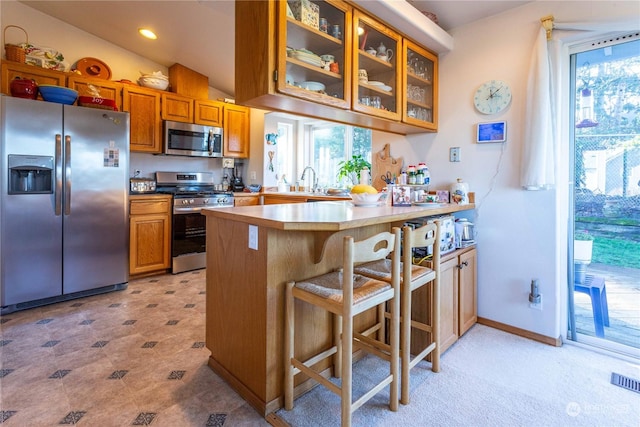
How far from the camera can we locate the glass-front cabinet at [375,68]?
2154 millimetres

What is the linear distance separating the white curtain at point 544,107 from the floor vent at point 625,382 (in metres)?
1.20

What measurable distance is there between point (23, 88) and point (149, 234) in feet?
5.60

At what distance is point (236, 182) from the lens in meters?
4.88

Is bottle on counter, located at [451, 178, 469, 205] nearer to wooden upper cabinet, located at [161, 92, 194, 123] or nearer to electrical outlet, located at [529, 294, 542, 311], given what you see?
electrical outlet, located at [529, 294, 542, 311]

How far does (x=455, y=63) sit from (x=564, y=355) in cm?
231

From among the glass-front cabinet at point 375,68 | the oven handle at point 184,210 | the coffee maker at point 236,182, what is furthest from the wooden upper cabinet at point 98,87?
the glass-front cabinet at point 375,68

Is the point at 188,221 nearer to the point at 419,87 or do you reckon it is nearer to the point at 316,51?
the point at 316,51

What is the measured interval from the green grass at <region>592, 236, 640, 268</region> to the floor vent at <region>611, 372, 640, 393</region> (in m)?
0.71

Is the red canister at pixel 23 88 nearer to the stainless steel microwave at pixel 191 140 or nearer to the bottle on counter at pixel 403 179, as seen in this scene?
the stainless steel microwave at pixel 191 140

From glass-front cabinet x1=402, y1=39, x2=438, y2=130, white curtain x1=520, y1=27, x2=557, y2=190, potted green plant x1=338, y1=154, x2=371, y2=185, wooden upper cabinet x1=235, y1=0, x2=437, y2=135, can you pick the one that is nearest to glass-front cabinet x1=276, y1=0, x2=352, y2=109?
wooden upper cabinet x1=235, y1=0, x2=437, y2=135

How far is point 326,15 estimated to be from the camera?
1.99 metres

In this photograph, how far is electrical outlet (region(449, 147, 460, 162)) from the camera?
9.02 ft

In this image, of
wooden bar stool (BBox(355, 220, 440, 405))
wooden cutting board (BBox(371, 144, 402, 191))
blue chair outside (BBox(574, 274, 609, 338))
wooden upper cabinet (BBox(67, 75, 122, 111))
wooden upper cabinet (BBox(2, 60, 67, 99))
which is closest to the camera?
wooden bar stool (BBox(355, 220, 440, 405))

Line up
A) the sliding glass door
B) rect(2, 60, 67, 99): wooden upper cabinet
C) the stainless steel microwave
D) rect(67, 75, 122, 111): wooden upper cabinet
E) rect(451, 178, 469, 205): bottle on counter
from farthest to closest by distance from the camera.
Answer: the stainless steel microwave, rect(67, 75, 122, 111): wooden upper cabinet, rect(2, 60, 67, 99): wooden upper cabinet, rect(451, 178, 469, 205): bottle on counter, the sliding glass door
